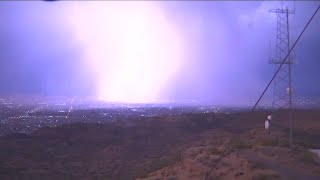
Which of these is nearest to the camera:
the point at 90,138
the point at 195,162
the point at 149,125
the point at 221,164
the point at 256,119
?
the point at 221,164

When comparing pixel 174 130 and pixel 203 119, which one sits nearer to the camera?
pixel 174 130

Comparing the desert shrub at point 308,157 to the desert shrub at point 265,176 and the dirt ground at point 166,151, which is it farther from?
the desert shrub at point 265,176

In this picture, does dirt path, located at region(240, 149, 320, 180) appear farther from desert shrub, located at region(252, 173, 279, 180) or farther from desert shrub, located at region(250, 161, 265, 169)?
desert shrub, located at region(252, 173, 279, 180)

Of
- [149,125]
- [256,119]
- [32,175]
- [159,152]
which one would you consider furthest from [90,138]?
[256,119]

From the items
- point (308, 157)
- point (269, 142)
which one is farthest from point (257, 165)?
point (269, 142)

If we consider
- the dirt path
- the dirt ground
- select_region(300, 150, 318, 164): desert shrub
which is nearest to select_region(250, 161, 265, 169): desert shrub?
the dirt ground

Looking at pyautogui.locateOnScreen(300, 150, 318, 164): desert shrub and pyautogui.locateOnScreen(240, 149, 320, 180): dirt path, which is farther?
pyautogui.locateOnScreen(300, 150, 318, 164): desert shrub

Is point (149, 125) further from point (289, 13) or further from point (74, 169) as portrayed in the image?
point (289, 13)
